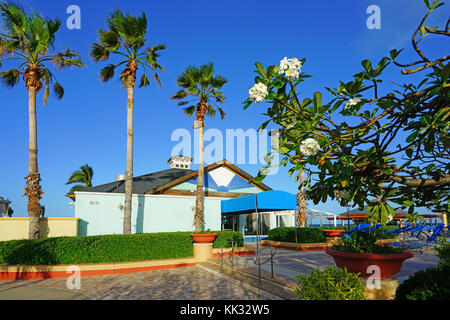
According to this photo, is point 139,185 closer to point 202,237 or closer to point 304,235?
→ point 202,237

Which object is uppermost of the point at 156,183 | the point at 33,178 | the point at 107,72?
the point at 107,72

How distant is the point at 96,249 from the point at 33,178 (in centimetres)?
434

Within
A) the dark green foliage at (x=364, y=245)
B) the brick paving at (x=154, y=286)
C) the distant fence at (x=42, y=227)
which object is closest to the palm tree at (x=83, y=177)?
the distant fence at (x=42, y=227)

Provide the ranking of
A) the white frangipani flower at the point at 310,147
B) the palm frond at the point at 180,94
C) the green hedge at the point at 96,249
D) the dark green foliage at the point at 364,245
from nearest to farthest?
the white frangipani flower at the point at 310,147 → the dark green foliage at the point at 364,245 → the green hedge at the point at 96,249 → the palm frond at the point at 180,94

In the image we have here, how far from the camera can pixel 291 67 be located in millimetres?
2982

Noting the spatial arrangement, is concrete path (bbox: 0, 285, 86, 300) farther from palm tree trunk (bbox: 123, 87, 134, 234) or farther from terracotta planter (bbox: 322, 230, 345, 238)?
terracotta planter (bbox: 322, 230, 345, 238)

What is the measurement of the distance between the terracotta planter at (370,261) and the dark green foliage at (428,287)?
48 centimetres

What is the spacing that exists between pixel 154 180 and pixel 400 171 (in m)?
21.3

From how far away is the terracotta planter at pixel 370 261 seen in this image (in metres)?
4.91

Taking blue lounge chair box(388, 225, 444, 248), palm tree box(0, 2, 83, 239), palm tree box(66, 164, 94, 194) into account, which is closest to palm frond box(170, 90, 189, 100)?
palm tree box(0, 2, 83, 239)

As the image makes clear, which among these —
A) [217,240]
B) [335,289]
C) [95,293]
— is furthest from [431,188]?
[217,240]

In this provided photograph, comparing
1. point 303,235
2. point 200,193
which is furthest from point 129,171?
point 303,235

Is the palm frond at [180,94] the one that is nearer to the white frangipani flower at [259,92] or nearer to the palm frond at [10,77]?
the palm frond at [10,77]
